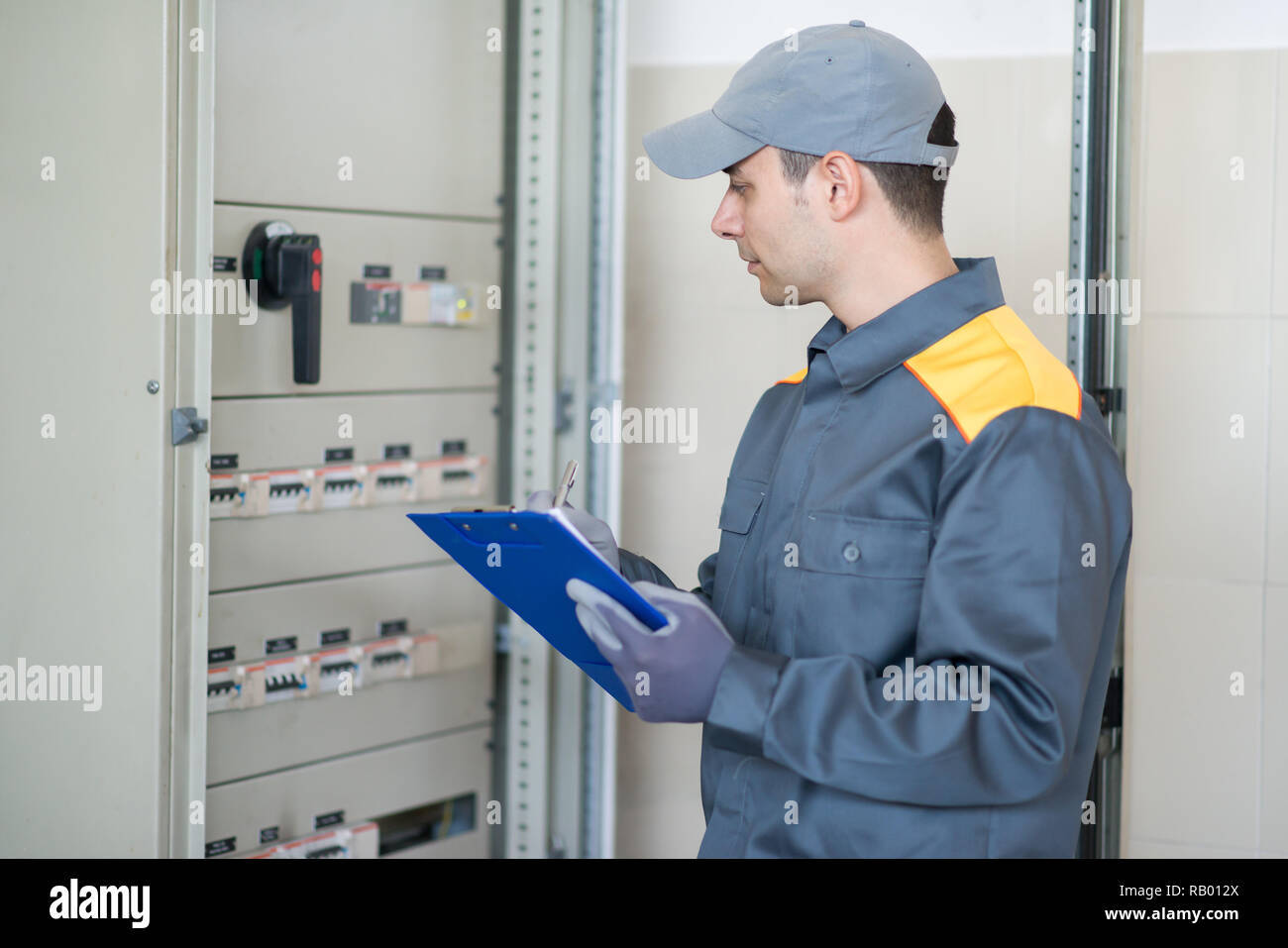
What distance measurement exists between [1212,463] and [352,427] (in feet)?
5.02

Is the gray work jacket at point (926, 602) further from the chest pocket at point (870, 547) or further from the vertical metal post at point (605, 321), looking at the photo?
the vertical metal post at point (605, 321)

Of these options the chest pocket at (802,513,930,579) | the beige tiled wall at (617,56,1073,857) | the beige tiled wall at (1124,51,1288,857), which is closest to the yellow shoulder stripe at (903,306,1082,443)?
the chest pocket at (802,513,930,579)

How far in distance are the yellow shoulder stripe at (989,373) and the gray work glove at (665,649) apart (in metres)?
0.31

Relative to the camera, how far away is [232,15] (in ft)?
6.81

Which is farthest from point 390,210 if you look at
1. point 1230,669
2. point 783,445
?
point 1230,669

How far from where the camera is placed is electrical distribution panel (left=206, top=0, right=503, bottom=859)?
2.12 m

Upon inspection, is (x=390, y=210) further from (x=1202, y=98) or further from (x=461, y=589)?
(x=1202, y=98)

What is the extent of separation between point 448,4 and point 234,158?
576 mm

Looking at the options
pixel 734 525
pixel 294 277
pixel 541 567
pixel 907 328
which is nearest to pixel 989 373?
pixel 907 328

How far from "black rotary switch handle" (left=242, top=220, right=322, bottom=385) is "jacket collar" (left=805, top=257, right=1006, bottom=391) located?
109 cm

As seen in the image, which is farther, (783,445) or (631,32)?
(631,32)

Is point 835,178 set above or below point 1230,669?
above

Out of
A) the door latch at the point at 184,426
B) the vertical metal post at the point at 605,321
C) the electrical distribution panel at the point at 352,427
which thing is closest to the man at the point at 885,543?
the door latch at the point at 184,426
